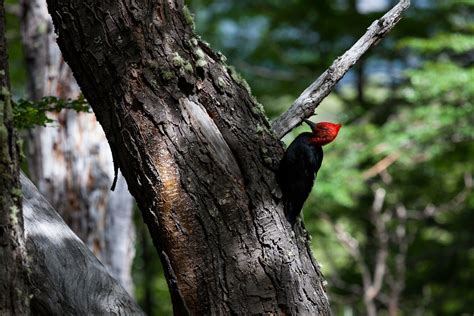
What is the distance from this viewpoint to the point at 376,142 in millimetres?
8398

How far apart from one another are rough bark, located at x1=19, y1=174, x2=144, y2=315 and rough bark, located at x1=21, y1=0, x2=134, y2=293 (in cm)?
234

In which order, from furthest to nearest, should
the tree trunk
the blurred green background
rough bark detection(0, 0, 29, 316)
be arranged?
1. the blurred green background
2. the tree trunk
3. rough bark detection(0, 0, 29, 316)

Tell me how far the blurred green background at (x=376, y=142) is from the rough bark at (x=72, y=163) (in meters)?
3.55

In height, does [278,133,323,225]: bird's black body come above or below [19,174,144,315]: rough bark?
above

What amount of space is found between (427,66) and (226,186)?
6.08 metres

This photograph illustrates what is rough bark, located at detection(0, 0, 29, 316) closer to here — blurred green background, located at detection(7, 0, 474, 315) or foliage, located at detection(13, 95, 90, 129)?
foliage, located at detection(13, 95, 90, 129)

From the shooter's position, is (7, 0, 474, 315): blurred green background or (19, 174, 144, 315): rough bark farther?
(7, 0, 474, 315): blurred green background

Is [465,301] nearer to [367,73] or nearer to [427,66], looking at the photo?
[367,73]

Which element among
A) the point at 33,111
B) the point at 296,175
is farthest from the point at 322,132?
the point at 33,111

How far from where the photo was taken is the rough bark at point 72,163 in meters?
5.05

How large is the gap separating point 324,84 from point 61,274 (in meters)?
1.23

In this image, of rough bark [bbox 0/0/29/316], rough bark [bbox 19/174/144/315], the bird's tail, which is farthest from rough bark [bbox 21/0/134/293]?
rough bark [bbox 0/0/29/316]

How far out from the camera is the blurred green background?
8719 mm

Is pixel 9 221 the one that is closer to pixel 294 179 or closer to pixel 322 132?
pixel 294 179
